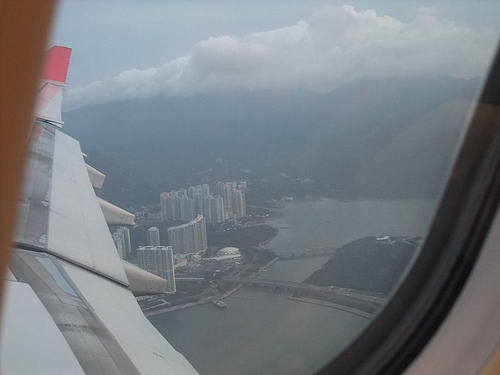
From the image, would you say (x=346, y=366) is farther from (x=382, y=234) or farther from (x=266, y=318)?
(x=382, y=234)

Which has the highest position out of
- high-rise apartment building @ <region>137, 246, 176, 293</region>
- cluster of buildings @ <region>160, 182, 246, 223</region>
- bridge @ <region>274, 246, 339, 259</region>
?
cluster of buildings @ <region>160, 182, 246, 223</region>

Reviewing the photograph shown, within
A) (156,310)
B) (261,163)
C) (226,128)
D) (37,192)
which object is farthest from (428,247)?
(37,192)

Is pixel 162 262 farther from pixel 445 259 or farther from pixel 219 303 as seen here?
pixel 445 259

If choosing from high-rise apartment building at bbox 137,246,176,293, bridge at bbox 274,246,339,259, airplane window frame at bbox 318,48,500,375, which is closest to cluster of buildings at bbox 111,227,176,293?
high-rise apartment building at bbox 137,246,176,293

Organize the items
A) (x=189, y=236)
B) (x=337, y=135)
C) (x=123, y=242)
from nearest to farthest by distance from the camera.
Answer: (x=337, y=135)
(x=189, y=236)
(x=123, y=242)

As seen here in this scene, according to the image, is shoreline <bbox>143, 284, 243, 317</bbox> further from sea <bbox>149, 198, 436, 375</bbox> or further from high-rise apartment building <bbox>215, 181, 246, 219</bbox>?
high-rise apartment building <bbox>215, 181, 246, 219</bbox>

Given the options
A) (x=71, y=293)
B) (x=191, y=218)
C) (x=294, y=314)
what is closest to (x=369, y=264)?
(x=294, y=314)

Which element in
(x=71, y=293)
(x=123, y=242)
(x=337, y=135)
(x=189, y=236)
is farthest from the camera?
(x=123, y=242)
